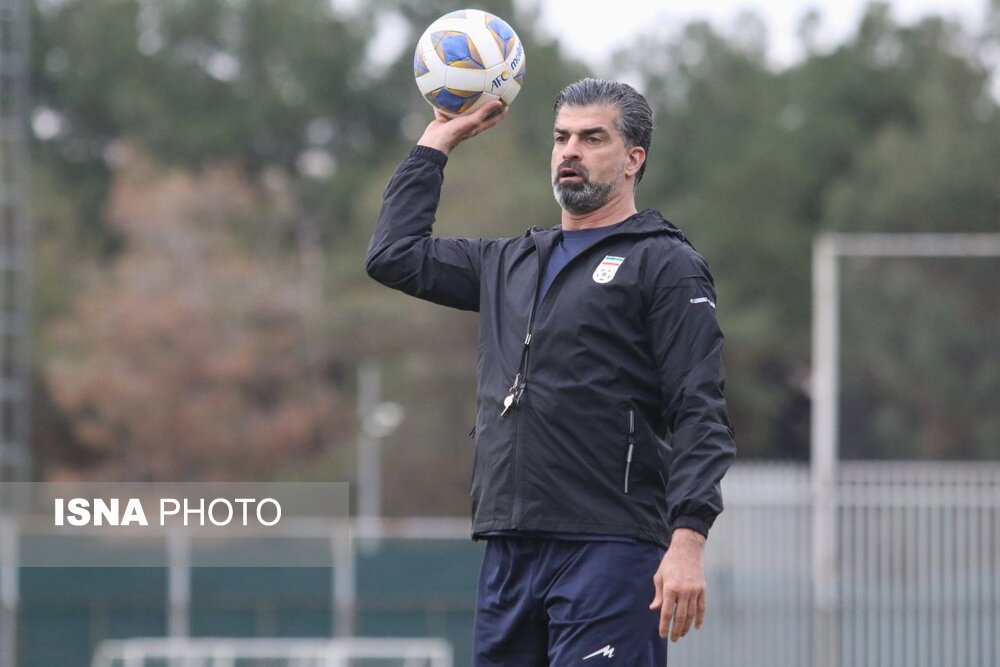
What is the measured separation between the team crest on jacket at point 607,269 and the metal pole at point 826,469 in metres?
8.67

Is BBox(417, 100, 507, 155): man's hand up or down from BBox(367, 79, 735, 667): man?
up

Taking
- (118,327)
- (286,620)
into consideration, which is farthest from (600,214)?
(118,327)

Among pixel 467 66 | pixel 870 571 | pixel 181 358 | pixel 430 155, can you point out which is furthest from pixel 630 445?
pixel 181 358

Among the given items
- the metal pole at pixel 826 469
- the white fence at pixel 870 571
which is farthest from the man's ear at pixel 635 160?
the metal pole at pixel 826 469

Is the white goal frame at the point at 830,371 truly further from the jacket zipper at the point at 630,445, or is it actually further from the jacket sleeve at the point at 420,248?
the jacket zipper at the point at 630,445

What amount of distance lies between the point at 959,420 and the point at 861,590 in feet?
5.31

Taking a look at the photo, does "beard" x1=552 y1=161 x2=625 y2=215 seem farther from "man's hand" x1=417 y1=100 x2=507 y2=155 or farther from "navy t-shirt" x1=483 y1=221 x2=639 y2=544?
"man's hand" x1=417 y1=100 x2=507 y2=155

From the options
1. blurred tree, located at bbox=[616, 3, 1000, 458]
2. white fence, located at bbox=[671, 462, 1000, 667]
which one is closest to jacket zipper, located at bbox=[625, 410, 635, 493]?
white fence, located at bbox=[671, 462, 1000, 667]

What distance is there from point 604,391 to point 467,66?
107 centimetres

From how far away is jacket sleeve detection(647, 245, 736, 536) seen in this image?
394 cm

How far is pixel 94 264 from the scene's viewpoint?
37.6 metres

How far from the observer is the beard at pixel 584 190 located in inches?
168

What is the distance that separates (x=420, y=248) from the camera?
175 inches

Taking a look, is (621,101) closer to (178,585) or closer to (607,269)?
(607,269)
